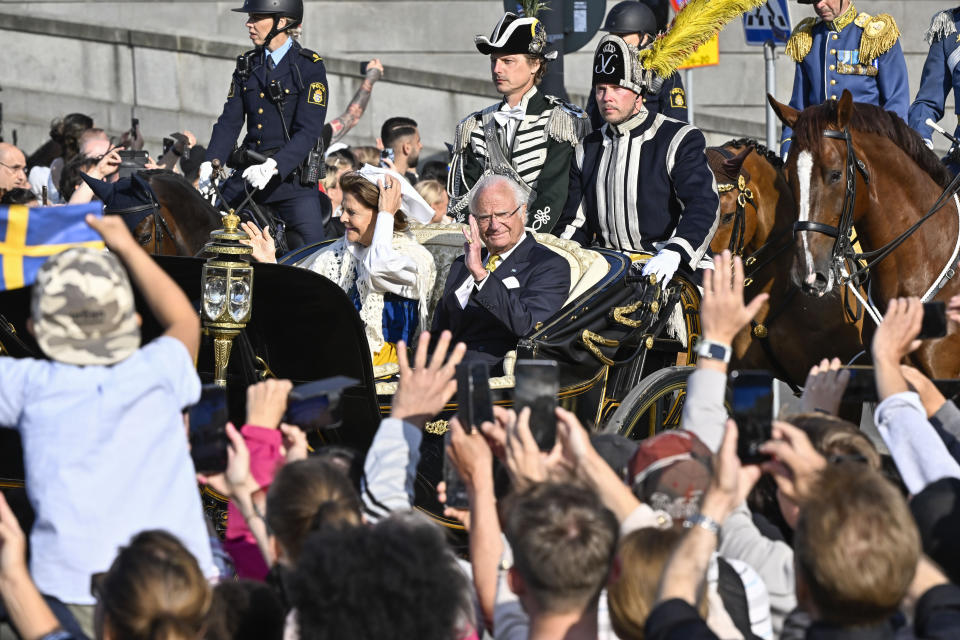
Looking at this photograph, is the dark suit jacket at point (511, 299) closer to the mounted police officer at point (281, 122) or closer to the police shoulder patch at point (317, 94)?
the mounted police officer at point (281, 122)

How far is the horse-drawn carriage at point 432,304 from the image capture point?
5.43 meters

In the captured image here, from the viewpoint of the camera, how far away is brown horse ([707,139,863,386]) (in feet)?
24.6

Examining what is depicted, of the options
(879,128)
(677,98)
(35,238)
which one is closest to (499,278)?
(879,128)

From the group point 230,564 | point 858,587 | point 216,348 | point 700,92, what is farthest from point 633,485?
point 700,92

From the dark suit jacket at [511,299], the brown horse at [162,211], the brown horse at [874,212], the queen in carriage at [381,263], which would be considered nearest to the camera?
the dark suit jacket at [511,299]

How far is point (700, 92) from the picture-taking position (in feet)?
58.3

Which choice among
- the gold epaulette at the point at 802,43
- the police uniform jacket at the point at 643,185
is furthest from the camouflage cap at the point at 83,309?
the gold epaulette at the point at 802,43

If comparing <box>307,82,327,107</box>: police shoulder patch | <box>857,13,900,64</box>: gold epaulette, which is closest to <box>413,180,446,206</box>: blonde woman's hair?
<box>307,82,327,107</box>: police shoulder patch

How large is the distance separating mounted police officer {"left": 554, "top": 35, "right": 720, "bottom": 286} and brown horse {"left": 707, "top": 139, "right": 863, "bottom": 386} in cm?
69

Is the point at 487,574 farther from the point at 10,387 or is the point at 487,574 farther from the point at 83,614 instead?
the point at 10,387

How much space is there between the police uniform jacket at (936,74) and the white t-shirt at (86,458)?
238 inches

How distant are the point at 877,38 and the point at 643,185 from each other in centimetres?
262

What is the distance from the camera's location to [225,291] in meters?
5.20

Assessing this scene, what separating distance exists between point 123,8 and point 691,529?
1582 cm
